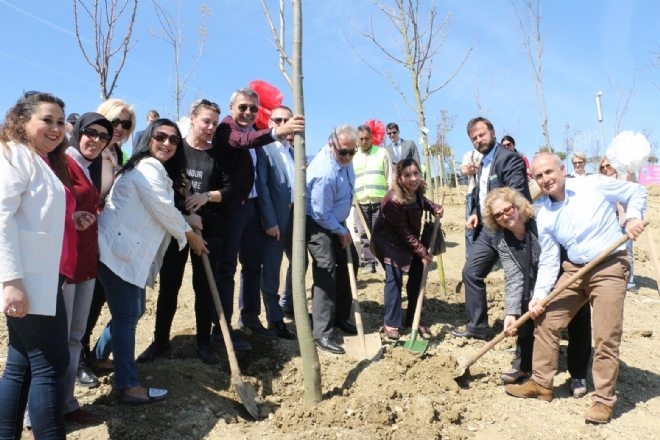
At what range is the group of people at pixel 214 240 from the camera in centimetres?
225

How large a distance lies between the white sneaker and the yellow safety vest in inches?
135

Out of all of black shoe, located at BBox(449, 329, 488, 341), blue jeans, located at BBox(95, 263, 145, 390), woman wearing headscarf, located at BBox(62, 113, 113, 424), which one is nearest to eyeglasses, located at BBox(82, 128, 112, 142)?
woman wearing headscarf, located at BBox(62, 113, 113, 424)

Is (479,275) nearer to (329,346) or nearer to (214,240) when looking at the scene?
(329,346)

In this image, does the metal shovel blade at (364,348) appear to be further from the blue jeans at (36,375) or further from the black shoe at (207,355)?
the blue jeans at (36,375)

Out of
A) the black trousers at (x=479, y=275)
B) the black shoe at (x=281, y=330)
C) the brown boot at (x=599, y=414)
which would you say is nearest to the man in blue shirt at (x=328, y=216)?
the black shoe at (x=281, y=330)

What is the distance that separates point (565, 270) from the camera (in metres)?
3.53

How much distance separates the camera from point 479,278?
4.48m

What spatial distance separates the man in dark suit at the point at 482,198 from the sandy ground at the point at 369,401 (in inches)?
10.8

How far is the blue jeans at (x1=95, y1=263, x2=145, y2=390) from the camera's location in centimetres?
299

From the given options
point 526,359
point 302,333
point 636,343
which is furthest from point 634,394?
Result: point 302,333

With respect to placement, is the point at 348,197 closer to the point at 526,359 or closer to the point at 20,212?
the point at 526,359

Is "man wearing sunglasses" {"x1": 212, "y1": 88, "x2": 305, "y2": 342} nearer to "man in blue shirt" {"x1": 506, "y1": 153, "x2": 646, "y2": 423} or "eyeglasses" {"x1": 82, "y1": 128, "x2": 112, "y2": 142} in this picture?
"eyeglasses" {"x1": 82, "y1": 128, "x2": 112, "y2": 142}

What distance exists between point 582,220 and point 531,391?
4.18 ft

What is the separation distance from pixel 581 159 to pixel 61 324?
7518mm
